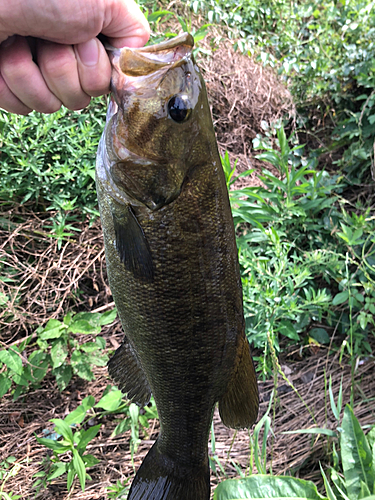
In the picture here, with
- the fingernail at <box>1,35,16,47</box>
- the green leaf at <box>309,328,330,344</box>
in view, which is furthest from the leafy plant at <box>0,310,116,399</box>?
the green leaf at <box>309,328,330,344</box>

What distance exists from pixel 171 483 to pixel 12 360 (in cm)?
131

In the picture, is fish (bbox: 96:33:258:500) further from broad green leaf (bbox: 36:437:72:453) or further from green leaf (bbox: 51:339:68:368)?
green leaf (bbox: 51:339:68:368)

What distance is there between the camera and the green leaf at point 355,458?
5.78 feet

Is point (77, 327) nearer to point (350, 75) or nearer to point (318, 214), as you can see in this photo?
point (318, 214)

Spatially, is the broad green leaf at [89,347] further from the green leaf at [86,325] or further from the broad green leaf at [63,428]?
the broad green leaf at [63,428]

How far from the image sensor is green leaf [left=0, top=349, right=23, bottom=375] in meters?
2.04

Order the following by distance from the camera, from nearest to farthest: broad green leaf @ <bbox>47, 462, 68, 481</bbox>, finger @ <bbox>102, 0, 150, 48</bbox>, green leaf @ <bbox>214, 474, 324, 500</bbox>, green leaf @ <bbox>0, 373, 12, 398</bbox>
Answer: finger @ <bbox>102, 0, 150, 48</bbox>, green leaf @ <bbox>214, 474, 324, 500</bbox>, broad green leaf @ <bbox>47, 462, 68, 481</bbox>, green leaf @ <bbox>0, 373, 12, 398</bbox>

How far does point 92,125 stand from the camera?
2980mm

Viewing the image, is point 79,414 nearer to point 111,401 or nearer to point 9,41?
point 111,401

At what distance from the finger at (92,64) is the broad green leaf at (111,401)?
6.38ft

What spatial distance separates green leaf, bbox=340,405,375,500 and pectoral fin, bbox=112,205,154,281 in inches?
58.6

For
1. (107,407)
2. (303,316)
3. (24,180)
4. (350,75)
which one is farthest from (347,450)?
(350,75)

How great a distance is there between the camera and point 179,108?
1.04 m

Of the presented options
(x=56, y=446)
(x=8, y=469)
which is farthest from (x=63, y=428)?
(x=8, y=469)
